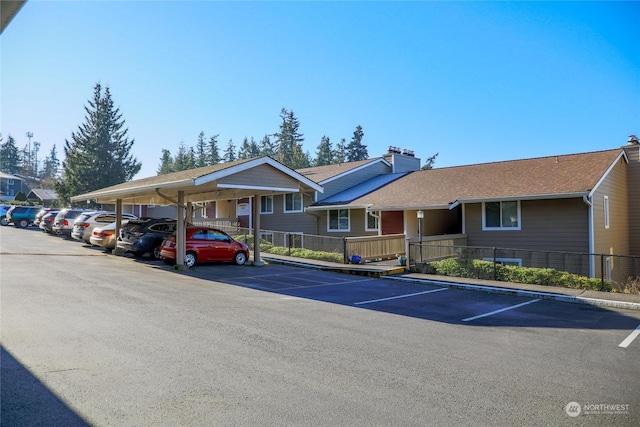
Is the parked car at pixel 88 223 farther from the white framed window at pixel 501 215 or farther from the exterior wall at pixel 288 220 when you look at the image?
the white framed window at pixel 501 215

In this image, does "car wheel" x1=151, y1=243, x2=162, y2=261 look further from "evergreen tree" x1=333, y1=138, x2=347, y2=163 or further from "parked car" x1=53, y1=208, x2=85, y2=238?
"evergreen tree" x1=333, y1=138, x2=347, y2=163

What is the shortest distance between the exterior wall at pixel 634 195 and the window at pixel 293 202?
60.5ft

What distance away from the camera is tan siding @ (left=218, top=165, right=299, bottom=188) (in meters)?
15.8

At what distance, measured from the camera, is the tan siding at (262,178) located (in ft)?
51.7

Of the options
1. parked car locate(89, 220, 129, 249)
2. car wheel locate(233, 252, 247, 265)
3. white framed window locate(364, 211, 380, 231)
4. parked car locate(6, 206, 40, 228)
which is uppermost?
parked car locate(6, 206, 40, 228)

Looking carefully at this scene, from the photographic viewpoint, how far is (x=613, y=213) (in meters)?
20.9

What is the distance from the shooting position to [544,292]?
1300cm

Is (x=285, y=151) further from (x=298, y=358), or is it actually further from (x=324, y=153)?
(x=298, y=358)

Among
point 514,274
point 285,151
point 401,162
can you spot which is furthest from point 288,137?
point 514,274

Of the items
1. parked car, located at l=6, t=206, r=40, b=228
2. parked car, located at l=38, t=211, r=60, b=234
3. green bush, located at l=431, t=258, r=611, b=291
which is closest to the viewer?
green bush, located at l=431, t=258, r=611, b=291

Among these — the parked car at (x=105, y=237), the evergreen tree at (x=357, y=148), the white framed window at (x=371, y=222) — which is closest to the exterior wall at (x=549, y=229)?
the white framed window at (x=371, y=222)

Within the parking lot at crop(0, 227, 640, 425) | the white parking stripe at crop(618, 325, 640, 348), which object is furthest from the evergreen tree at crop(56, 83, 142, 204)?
the white parking stripe at crop(618, 325, 640, 348)

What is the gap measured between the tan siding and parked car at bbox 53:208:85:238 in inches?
611

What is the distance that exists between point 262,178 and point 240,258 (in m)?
3.84
